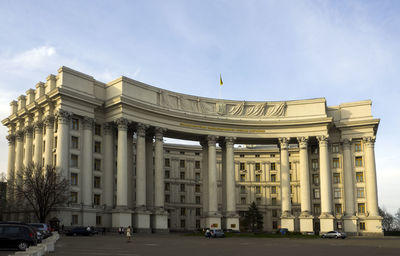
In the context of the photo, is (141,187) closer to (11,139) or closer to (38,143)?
(38,143)

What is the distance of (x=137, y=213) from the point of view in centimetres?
7025

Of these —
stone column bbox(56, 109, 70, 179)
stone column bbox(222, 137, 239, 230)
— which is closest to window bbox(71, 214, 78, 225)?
stone column bbox(56, 109, 70, 179)

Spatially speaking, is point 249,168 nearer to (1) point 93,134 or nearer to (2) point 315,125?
(2) point 315,125

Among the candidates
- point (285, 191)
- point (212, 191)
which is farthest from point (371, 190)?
point (212, 191)

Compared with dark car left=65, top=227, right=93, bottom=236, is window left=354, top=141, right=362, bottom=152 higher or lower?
higher

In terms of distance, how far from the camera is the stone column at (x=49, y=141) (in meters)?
67.3

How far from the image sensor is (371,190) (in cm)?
8312

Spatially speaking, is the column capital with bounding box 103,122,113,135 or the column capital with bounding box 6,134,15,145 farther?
the column capital with bounding box 6,134,15,145

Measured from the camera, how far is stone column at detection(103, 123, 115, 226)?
70.6 meters

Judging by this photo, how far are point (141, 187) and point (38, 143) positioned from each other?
17634 millimetres

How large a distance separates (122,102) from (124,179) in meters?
11.8

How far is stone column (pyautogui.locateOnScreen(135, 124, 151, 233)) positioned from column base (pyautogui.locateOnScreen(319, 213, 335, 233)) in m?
30.8

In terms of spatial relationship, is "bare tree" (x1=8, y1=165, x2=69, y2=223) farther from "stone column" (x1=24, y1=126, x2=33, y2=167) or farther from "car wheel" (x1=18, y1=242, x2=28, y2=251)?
"car wheel" (x1=18, y1=242, x2=28, y2=251)

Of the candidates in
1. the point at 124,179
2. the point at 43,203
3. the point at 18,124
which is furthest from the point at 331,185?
the point at 18,124
